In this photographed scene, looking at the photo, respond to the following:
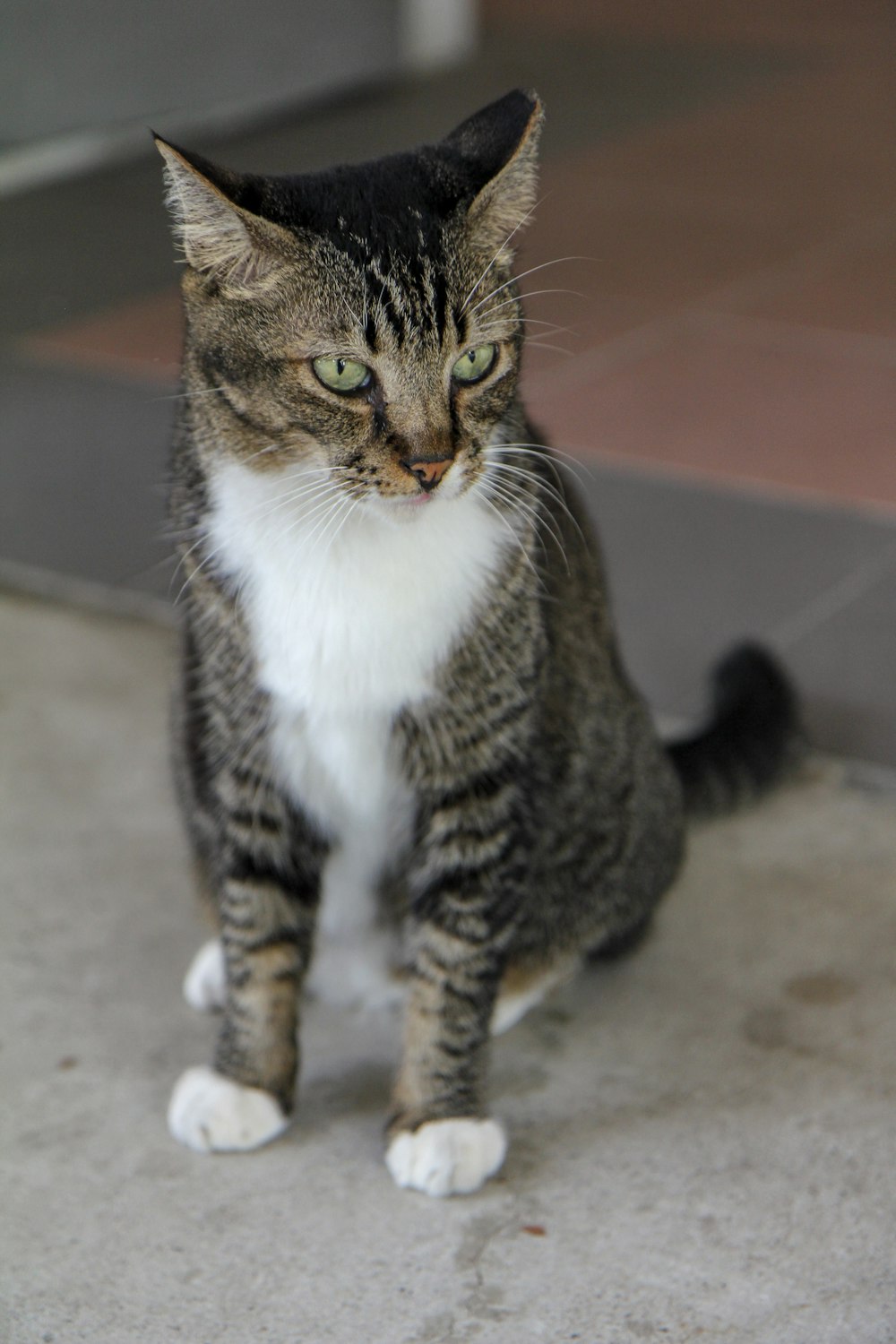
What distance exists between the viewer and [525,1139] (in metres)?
1.96

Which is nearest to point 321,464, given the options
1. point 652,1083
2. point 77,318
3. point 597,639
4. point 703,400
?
point 597,639

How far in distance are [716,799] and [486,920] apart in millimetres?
791

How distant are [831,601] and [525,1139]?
63.5 inches

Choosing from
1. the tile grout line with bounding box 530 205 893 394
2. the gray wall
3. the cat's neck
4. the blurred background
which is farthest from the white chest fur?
the gray wall

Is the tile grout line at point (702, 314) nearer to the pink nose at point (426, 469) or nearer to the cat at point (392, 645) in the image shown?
the cat at point (392, 645)

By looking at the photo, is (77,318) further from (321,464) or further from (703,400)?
(321,464)

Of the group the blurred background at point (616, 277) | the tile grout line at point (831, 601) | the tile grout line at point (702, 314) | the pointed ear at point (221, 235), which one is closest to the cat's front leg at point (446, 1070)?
the pointed ear at point (221, 235)

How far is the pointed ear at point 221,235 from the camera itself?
5.22 feet

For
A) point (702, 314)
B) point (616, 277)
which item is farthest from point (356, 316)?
point (616, 277)

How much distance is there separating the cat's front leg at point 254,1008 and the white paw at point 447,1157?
0.58 feet

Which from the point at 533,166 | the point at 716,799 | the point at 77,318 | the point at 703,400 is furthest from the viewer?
the point at 77,318

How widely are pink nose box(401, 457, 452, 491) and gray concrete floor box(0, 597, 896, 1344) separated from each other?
33.0 inches

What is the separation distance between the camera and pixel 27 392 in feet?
14.2

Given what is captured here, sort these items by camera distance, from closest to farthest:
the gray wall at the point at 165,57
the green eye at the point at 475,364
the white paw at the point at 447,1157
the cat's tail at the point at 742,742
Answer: the green eye at the point at 475,364, the white paw at the point at 447,1157, the cat's tail at the point at 742,742, the gray wall at the point at 165,57
